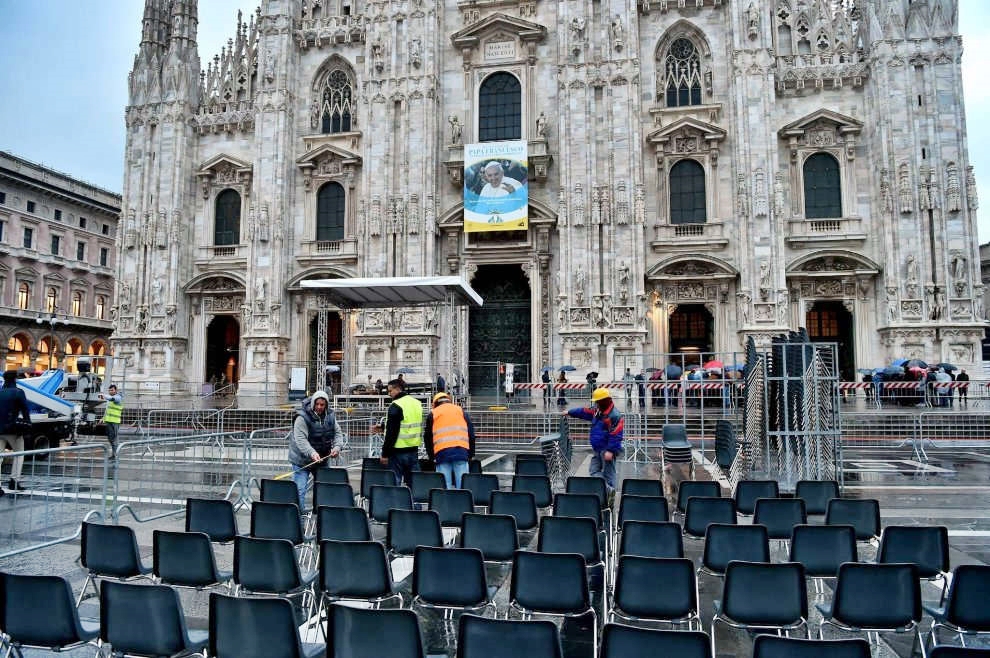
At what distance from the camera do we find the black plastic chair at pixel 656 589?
16.1 feet

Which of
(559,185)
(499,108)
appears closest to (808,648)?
(559,185)

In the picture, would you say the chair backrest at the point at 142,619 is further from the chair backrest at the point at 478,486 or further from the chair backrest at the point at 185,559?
the chair backrest at the point at 478,486

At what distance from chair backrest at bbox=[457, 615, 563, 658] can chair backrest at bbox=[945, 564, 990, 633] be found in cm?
300

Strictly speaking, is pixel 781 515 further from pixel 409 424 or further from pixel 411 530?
pixel 409 424

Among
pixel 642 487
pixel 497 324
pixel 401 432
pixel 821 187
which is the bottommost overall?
pixel 642 487

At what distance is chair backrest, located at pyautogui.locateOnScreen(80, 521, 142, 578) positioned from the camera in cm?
573

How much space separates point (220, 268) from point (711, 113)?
907 inches

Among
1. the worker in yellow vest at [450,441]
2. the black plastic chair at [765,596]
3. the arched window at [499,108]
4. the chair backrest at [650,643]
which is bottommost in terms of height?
the black plastic chair at [765,596]

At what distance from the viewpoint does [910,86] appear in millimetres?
26922


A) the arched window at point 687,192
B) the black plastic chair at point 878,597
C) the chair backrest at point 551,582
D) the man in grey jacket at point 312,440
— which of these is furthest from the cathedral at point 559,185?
the chair backrest at point 551,582

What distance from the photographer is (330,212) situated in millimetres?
32531

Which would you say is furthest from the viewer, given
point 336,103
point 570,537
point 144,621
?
point 336,103

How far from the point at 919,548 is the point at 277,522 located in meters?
5.71

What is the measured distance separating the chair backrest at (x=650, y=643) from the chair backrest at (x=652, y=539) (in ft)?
8.11
